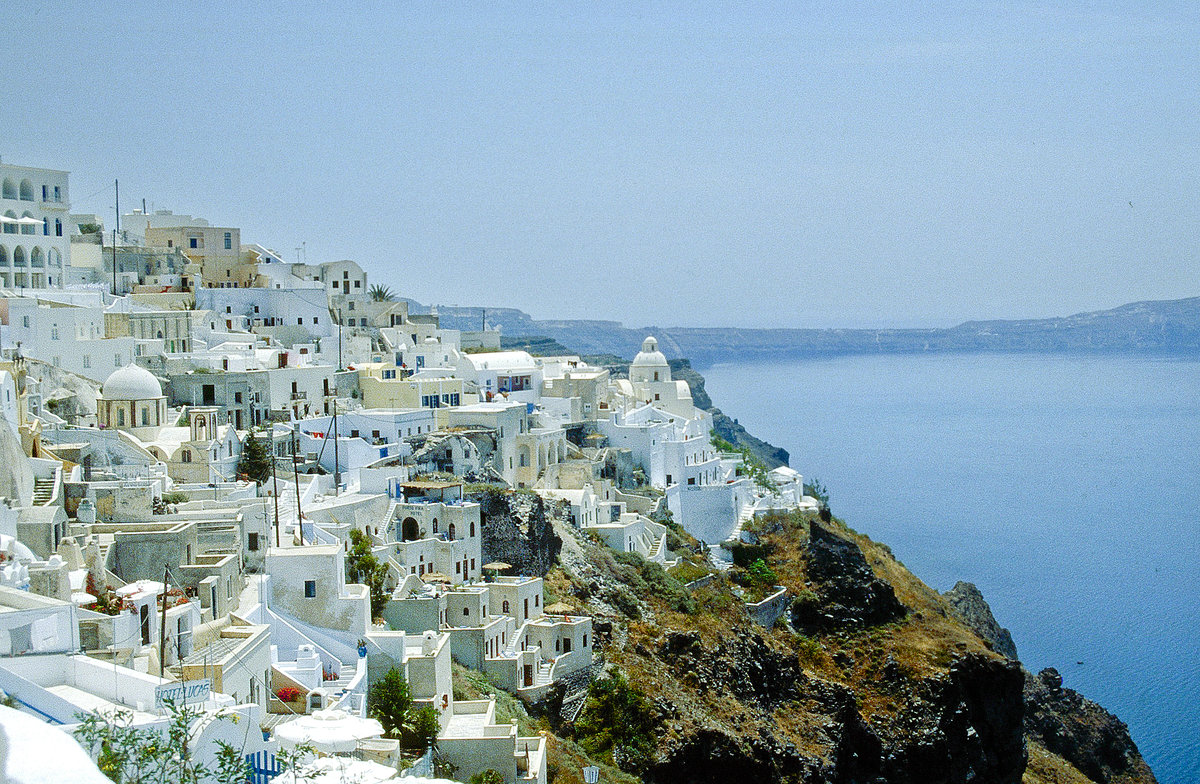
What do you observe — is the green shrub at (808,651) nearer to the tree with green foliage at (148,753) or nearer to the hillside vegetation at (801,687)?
the hillside vegetation at (801,687)

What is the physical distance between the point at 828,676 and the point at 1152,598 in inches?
1578

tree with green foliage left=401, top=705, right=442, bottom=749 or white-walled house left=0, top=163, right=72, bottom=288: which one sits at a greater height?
white-walled house left=0, top=163, right=72, bottom=288

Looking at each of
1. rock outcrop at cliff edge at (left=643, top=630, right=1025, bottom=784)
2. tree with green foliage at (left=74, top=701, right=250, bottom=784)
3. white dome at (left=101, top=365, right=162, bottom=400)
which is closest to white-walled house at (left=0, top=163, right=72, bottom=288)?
white dome at (left=101, top=365, right=162, bottom=400)

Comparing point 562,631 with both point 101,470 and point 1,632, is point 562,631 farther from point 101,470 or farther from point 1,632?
point 1,632

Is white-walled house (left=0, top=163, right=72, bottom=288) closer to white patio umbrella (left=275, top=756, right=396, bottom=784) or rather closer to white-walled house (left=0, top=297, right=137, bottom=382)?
white-walled house (left=0, top=297, right=137, bottom=382)

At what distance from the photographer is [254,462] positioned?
93.6 feet

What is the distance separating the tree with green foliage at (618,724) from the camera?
26156 millimetres

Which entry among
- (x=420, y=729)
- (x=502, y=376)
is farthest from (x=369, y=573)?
(x=502, y=376)

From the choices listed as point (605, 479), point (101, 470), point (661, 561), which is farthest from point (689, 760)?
point (101, 470)

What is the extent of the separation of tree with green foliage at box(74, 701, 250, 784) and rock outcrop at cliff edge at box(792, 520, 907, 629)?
1185 inches

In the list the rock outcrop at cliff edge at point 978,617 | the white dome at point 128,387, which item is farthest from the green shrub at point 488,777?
the rock outcrop at cliff edge at point 978,617

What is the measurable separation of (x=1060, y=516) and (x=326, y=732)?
3390 inches

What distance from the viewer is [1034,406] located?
172125 mm

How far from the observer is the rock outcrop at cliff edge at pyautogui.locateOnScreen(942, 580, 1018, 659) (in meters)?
50.6
